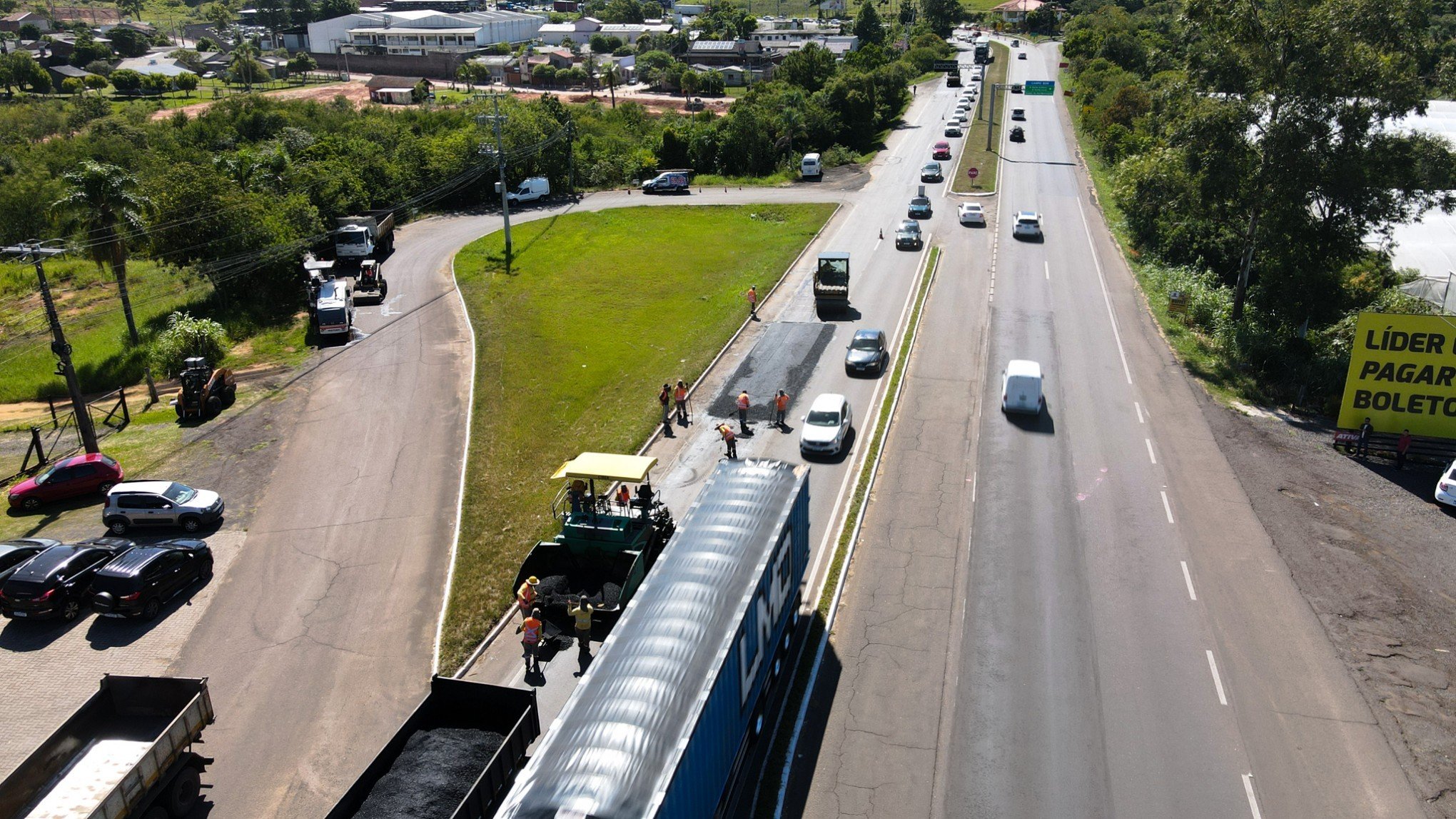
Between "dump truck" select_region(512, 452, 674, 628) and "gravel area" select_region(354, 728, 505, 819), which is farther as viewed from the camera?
"dump truck" select_region(512, 452, 674, 628)

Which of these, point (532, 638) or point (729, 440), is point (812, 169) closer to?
point (729, 440)

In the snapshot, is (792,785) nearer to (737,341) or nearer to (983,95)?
(737,341)

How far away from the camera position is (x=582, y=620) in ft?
69.8

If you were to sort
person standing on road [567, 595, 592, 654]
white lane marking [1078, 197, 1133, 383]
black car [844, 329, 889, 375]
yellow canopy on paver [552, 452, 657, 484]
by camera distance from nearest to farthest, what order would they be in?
person standing on road [567, 595, 592, 654] → yellow canopy on paver [552, 452, 657, 484] → black car [844, 329, 889, 375] → white lane marking [1078, 197, 1133, 383]

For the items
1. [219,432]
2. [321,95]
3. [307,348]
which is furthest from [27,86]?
[219,432]

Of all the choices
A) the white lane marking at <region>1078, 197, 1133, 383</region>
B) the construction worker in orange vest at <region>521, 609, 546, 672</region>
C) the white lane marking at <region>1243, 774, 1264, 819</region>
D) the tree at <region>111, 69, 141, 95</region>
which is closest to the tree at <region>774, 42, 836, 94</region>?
the white lane marking at <region>1078, 197, 1133, 383</region>

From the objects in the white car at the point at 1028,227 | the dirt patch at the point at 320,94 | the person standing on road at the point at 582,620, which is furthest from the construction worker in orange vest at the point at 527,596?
the dirt patch at the point at 320,94

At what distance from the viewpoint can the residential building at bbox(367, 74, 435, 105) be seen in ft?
408

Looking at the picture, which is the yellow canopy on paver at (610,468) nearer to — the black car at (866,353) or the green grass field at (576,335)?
the green grass field at (576,335)

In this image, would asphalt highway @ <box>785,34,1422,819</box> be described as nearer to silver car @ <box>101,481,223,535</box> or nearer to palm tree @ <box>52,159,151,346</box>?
silver car @ <box>101,481,223,535</box>

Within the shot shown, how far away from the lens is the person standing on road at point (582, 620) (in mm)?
21281

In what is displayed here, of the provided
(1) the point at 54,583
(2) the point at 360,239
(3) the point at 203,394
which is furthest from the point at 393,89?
(1) the point at 54,583

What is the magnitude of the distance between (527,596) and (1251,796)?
15849 mm

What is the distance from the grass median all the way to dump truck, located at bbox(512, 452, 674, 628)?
2060 inches
